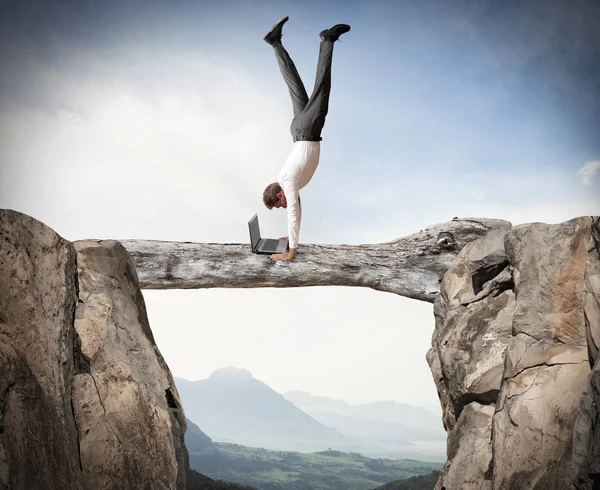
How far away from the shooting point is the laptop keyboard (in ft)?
24.1

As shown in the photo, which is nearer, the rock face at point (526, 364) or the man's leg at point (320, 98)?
the rock face at point (526, 364)

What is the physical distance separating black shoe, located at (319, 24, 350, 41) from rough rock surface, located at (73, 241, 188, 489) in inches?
120

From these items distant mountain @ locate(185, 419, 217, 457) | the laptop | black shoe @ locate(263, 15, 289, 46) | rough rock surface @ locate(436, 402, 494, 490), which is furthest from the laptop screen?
distant mountain @ locate(185, 419, 217, 457)

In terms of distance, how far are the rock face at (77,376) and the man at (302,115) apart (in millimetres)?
2159

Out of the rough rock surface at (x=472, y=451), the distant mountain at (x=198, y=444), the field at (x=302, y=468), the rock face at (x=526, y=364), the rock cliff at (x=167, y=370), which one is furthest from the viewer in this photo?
the distant mountain at (x=198, y=444)

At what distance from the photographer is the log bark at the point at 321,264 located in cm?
720

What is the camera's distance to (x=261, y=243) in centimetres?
745

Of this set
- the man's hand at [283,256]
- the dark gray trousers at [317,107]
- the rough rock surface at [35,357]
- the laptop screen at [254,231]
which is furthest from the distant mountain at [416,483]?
the rough rock surface at [35,357]

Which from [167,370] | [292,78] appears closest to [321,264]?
[292,78]

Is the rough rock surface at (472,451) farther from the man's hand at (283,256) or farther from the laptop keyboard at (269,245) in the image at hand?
the laptop keyboard at (269,245)

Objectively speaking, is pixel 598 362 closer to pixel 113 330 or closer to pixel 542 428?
pixel 542 428

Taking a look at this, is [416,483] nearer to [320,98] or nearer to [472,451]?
[472,451]

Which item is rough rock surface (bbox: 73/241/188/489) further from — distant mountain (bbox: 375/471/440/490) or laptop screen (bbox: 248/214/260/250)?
distant mountain (bbox: 375/471/440/490)

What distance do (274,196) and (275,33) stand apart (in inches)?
64.4
